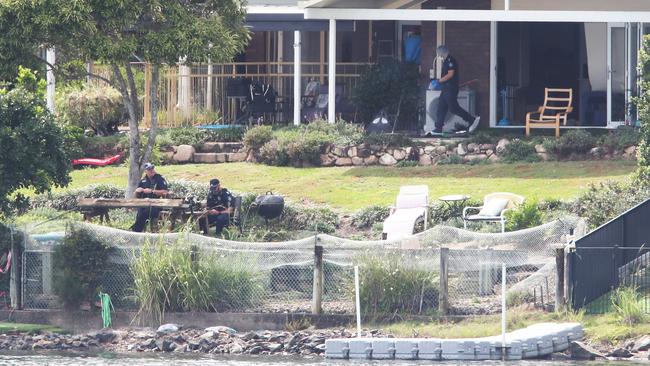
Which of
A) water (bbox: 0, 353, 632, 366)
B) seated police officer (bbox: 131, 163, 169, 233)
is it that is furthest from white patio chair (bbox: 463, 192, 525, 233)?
seated police officer (bbox: 131, 163, 169, 233)

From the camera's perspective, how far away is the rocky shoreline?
802 inches

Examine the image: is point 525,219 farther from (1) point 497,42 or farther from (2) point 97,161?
(1) point 497,42

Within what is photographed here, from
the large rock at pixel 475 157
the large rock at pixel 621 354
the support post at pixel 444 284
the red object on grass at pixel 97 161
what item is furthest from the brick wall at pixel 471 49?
the large rock at pixel 621 354

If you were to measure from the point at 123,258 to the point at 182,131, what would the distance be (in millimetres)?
9697

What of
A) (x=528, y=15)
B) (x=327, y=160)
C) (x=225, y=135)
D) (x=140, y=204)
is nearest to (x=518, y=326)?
(x=140, y=204)

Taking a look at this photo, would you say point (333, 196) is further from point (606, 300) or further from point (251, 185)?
point (606, 300)

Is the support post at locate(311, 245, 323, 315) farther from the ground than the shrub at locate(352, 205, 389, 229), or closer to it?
closer to it

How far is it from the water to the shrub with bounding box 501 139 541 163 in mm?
9960

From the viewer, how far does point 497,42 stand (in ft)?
109

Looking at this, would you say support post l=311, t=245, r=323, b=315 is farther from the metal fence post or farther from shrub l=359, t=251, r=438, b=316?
the metal fence post

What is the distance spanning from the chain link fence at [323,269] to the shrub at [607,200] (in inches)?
81.1

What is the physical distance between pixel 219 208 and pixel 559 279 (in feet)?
18.7

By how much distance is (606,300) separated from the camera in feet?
68.2

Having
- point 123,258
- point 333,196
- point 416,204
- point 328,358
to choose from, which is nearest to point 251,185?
point 333,196
